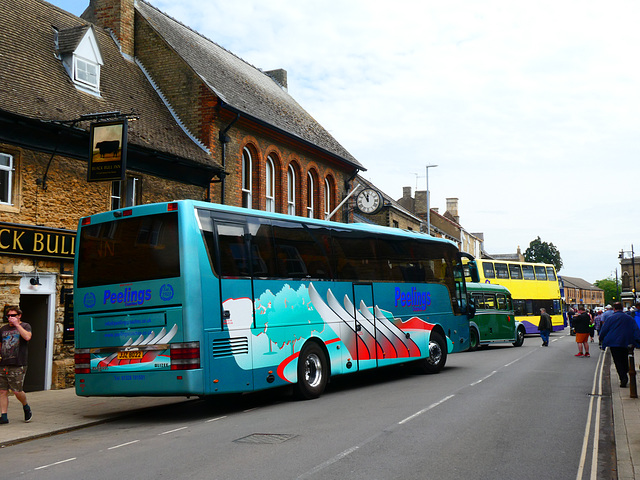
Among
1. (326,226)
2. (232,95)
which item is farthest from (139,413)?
(232,95)

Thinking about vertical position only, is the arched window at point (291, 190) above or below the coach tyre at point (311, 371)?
above

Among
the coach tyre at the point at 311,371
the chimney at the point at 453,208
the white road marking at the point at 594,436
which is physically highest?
the chimney at the point at 453,208

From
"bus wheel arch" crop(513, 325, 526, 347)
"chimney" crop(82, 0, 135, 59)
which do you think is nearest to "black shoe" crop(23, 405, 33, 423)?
"chimney" crop(82, 0, 135, 59)

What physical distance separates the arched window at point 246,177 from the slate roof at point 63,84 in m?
2.47

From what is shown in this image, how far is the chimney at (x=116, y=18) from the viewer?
22.3 m

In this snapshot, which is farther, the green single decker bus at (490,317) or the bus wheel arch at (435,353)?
the green single decker bus at (490,317)

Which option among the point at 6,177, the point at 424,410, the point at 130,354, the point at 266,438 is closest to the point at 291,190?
the point at 6,177

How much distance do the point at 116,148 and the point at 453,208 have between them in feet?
224

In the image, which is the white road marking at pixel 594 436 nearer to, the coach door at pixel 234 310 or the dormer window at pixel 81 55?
the coach door at pixel 234 310

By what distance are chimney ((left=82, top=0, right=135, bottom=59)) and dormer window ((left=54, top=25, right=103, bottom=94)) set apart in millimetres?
3530

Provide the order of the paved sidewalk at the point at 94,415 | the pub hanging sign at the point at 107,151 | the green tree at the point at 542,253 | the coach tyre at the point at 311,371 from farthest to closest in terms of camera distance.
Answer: the green tree at the point at 542,253, the pub hanging sign at the point at 107,151, the coach tyre at the point at 311,371, the paved sidewalk at the point at 94,415

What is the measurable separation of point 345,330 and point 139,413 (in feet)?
14.2

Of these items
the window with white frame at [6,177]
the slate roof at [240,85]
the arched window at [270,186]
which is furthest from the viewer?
the arched window at [270,186]

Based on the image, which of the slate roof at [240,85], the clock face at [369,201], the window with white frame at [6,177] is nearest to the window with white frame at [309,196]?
the slate roof at [240,85]
